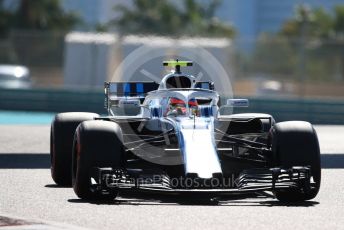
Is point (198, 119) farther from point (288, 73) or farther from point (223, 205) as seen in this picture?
point (288, 73)

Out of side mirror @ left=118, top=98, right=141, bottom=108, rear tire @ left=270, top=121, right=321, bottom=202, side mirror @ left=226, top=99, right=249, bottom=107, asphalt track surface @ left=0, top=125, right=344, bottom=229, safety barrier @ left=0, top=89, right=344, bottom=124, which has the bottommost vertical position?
asphalt track surface @ left=0, top=125, right=344, bottom=229

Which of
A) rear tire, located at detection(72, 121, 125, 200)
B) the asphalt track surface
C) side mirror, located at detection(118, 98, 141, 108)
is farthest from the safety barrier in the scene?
rear tire, located at detection(72, 121, 125, 200)

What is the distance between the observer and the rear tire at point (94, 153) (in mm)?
11812

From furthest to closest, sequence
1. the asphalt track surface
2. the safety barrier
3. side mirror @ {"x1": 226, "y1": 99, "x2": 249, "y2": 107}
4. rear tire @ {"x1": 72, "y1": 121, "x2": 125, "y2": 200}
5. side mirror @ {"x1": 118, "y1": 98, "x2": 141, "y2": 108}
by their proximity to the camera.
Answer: the safety barrier, side mirror @ {"x1": 118, "y1": 98, "x2": 141, "y2": 108}, side mirror @ {"x1": 226, "y1": 99, "x2": 249, "y2": 107}, rear tire @ {"x1": 72, "y1": 121, "x2": 125, "y2": 200}, the asphalt track surface

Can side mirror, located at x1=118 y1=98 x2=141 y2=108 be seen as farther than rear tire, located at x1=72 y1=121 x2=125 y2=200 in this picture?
Yes

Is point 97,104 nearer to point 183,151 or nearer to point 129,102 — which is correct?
point 129,102

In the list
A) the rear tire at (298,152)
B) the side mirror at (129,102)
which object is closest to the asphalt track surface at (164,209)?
the rear tire at (298,152)

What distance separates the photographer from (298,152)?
1198 cm

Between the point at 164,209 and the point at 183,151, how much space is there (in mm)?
859

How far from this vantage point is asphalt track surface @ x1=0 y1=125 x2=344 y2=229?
402 inches

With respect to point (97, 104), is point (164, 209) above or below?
below

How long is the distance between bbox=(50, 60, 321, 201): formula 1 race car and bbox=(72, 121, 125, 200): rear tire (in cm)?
1

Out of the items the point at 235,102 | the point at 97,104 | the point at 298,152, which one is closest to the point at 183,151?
the point at 298,152

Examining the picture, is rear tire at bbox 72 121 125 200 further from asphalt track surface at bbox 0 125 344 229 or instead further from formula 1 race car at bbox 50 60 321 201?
asphalt track surface at bbox 0 125 344 229
